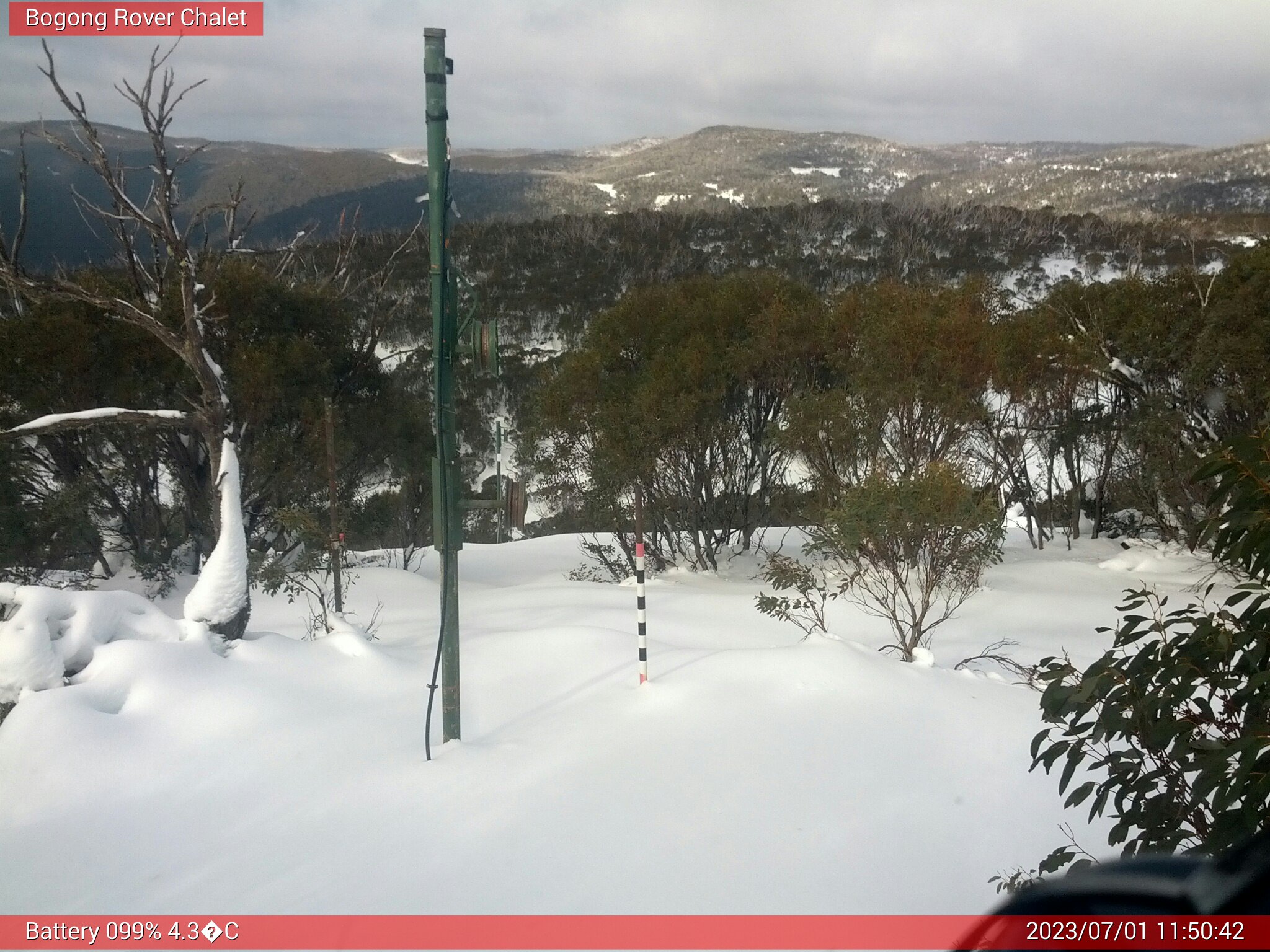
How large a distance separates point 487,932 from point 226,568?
3665 mm

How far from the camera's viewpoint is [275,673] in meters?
5.23

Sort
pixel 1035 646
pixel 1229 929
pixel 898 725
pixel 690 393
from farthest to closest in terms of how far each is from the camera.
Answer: pixel 690 393 < pixel 1035 646 < pixel 898 725 < pixel 1229 929

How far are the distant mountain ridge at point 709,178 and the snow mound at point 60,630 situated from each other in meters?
2.96

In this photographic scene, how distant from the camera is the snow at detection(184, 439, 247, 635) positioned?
561 centimetres

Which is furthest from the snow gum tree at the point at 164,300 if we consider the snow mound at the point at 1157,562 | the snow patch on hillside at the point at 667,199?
the snow patch on hillside at the point at 667,199

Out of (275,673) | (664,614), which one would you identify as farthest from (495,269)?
(275,673)

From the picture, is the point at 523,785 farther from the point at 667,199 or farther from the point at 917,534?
the point at 667,199

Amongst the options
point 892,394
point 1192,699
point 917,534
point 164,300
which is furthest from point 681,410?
point 1192,699

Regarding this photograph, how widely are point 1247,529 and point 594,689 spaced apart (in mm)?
4083

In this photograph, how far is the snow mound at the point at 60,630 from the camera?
4359 mm

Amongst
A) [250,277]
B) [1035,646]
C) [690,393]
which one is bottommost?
[1035,646]

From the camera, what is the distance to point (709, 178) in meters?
78.9

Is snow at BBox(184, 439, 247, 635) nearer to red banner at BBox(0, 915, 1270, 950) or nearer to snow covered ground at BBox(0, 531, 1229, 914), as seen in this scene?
snow covered ground at BBox(0, 531, 1229, 914)

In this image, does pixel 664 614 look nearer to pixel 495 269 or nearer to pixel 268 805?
pixel 268 805
